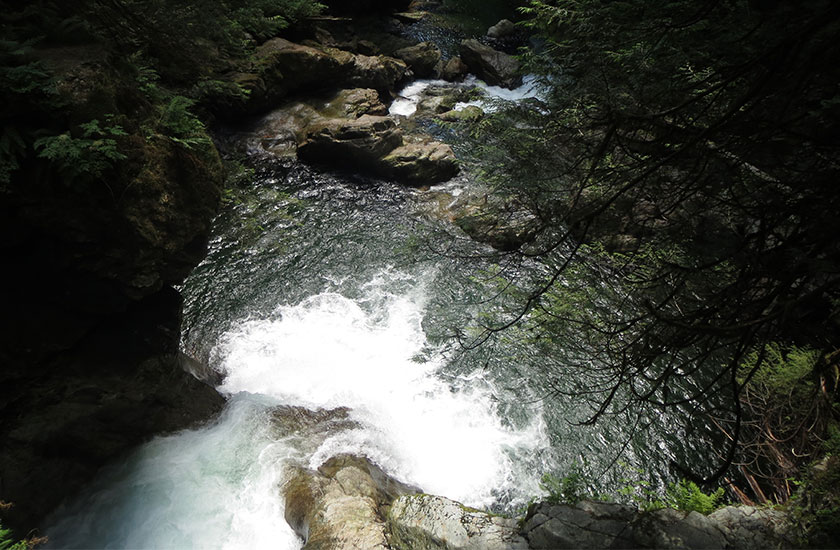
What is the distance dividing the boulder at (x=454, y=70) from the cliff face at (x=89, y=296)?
14.9 meters

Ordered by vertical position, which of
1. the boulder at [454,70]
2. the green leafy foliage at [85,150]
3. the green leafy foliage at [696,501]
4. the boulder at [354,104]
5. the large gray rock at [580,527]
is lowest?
the boulder at [454,70]

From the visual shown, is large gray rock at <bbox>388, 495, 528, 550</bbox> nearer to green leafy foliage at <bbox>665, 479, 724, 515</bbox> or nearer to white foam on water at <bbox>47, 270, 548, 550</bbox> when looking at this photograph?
white foam on water at <bbox>47, 270, 548, 550</bbox>

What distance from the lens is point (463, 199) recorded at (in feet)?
36.5

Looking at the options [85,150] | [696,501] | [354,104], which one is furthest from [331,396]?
[354,104]

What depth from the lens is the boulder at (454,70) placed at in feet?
59.2

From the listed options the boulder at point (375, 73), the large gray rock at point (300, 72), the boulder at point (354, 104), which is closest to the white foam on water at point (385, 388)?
the boulder at point (354, 104)

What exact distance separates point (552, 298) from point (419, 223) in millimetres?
5812

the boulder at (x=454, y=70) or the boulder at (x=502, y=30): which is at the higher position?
the boulder at (x=502, y=30)

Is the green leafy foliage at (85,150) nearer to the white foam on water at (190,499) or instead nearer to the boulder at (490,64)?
the white foam on water at (190,499)

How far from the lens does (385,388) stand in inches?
283

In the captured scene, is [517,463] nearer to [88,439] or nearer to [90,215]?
[88,439]

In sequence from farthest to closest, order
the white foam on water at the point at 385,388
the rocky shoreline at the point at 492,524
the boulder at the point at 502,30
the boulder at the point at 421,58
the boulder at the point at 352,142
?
1. the boulder at the point at 502,30
2. the boulder at the point at 421,58
3. the boulder at the point at 352,142
4. the white foam on water at the point at 385,388
5. the rocky shoreline at the point at 492,524

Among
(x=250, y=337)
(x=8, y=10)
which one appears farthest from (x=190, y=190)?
(x=250, y=337)

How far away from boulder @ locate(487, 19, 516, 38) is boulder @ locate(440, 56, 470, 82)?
4.54m
